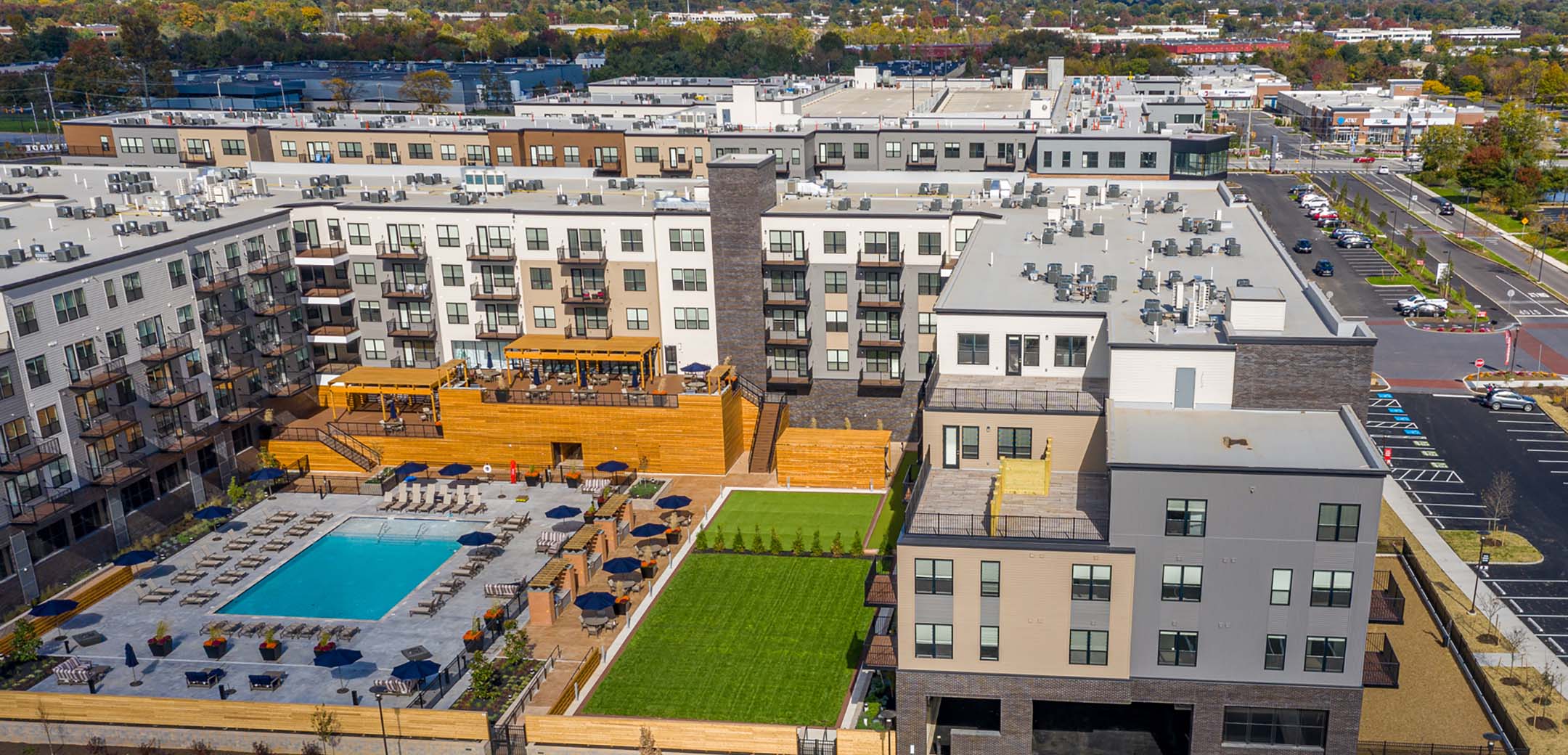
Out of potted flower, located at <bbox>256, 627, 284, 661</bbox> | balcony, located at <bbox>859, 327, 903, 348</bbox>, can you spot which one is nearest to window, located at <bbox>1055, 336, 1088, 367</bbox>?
balcony, located at <bbox>859, 327, 903, 348</bbox>

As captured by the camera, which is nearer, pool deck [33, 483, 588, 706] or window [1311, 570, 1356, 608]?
window [1311, 570, 1356, 608]

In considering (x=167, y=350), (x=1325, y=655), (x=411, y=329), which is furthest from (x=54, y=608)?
(x=1325, y=655)

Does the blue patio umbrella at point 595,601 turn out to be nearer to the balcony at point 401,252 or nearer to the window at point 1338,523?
the window at point 1338,523

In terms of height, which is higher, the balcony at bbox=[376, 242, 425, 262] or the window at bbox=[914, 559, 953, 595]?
the balcony at bbox=[376, 242, 425, 262]

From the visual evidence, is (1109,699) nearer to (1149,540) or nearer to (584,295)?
(1149,540)

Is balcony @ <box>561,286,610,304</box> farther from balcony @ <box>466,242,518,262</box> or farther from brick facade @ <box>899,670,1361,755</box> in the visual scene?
brick facade @ <box>899,670,1361,755</box>

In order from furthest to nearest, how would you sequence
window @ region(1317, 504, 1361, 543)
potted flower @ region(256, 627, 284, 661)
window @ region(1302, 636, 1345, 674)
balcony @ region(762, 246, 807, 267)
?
1. balcony @ region(762, 246, 807, 267)
2. potted flower @ region(256, 627, 284, 661)
3. window @ region(1302, 636, 1345, 674)
4. window @ region(1317, 504, 1361, 543)

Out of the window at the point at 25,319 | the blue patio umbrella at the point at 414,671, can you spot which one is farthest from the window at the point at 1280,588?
the window at the point at 25,319

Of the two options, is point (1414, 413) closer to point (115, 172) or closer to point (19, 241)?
point (19, 241)
